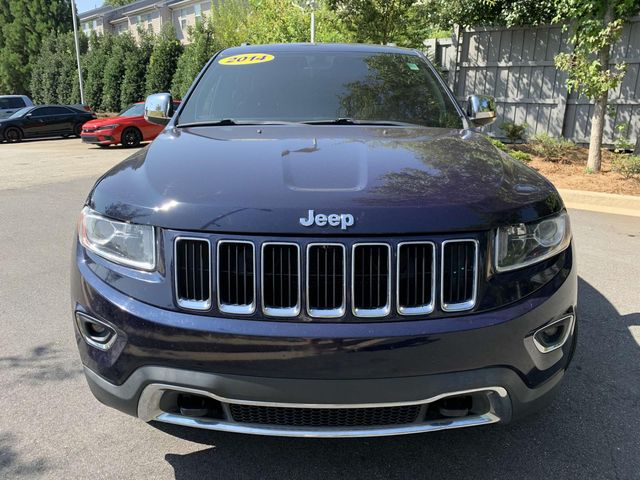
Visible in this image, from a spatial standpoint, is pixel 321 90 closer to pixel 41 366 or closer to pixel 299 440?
pixel 299 440

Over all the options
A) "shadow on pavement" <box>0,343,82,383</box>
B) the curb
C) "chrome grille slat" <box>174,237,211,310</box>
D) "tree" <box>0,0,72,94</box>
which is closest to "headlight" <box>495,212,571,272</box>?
"chrome grille slat" <box>174,237,211,310</box>

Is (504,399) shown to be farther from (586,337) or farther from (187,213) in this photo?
(586,337)

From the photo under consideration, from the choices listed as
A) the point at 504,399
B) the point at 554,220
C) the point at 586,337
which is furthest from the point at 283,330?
the point at 586,337

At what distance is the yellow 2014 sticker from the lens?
3.65 metres

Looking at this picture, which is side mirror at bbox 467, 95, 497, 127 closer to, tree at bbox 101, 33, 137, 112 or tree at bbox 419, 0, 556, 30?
tree at bbox 419, 0, 556, 30

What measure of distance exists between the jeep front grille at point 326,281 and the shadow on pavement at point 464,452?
0.84 m

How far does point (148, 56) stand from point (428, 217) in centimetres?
2987

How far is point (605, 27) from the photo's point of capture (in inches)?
311

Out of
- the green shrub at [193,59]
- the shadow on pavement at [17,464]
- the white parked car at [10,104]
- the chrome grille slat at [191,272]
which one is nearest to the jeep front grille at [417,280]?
the chrome grille slat at [191,272]

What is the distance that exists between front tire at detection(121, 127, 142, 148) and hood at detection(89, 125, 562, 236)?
15474 mm

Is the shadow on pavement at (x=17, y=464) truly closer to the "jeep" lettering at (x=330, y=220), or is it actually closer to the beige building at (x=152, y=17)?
the "jeep" lettering at (x=330, y=220)

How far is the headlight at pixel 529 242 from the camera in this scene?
1.93 meters

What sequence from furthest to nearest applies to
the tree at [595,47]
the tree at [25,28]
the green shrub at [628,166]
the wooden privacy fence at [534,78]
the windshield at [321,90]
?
the tree at [25,28]
the wooden privacy fence at [534,78]
the green shrub at [628,166]
the tree at [595,47]
the windshield at [321,90]

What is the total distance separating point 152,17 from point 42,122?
1193 inches
